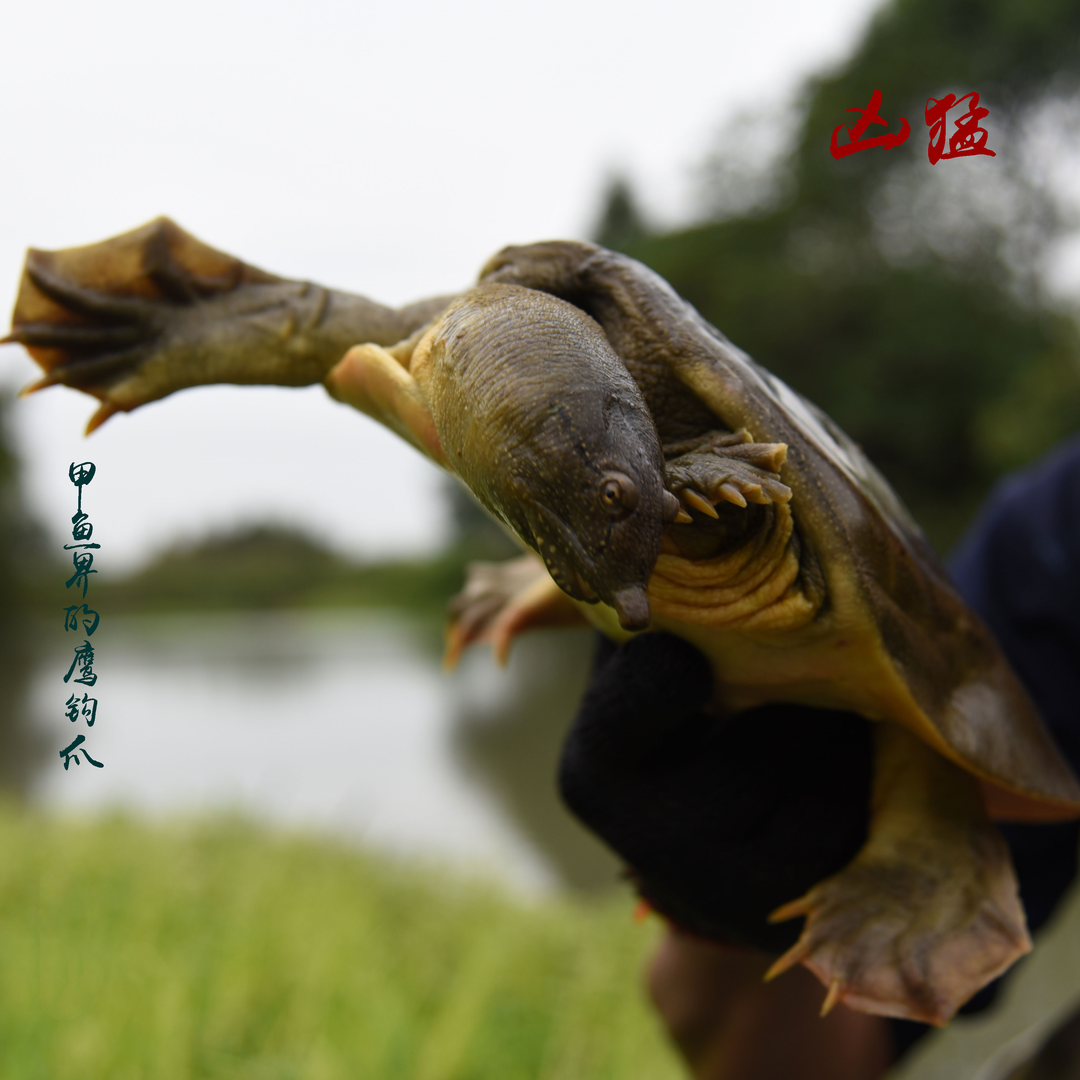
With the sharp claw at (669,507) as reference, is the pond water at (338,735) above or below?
below

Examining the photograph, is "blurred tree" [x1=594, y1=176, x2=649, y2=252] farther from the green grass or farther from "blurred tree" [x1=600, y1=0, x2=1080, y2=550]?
the green grass

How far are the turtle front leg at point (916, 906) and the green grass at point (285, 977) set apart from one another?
128 cm

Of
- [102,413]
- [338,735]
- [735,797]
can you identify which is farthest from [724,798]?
[338,735]

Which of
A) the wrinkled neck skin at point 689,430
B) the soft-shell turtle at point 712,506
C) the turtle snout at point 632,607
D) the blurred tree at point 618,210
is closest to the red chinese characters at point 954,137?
the soft-shell turtle at point 712,506

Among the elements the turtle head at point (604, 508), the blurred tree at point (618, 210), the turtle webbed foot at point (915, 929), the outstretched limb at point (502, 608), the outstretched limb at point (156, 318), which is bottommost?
the turtle webbed foot at point (915, 929)

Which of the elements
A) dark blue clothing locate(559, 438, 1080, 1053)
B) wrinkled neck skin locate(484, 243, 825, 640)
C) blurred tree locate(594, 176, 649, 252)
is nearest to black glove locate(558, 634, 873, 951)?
dark blue clothing locate(559, 438, 1080, 1053)

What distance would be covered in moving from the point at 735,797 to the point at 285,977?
157 cm

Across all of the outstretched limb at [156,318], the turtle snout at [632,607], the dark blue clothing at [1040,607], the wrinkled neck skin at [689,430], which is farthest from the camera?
the dark blue clothing at [1040,607]

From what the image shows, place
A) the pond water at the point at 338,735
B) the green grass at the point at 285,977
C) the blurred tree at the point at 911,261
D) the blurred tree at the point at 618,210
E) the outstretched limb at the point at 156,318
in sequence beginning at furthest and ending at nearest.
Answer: the blurred tree at the point at 618,210
the blurred tree at the point at 911,261
the pond water at the point at 338,735
the green grass at the point at 285,977
the outstretched limb at the point at 156,318

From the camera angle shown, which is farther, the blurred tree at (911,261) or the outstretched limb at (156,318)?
the blurred tree at (911,261)

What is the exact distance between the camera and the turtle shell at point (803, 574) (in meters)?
0.56

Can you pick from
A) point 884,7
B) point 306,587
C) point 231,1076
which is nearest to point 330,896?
point 231,1076

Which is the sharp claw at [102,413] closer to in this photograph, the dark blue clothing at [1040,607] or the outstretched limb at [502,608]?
the outstretched limb at [502,608]

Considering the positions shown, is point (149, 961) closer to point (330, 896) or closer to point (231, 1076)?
point (231, 1076)
